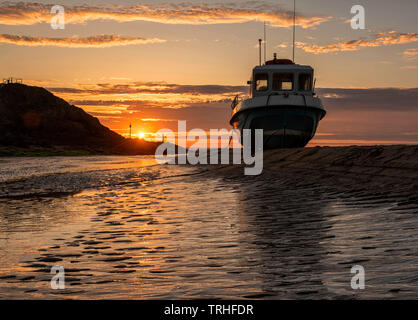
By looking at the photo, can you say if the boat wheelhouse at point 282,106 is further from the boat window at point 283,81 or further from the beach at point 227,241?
the beach at point 227,241

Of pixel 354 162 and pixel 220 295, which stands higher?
pixel 354 162

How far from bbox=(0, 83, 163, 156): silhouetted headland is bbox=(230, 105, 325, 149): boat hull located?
130768 mm

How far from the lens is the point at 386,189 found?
1123 cm

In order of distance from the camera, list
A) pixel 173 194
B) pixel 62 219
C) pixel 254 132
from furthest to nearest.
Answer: pixel 254 132 < pixel 173 194 < pixel 62 219

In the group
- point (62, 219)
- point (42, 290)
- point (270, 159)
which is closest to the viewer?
point (42, 290)

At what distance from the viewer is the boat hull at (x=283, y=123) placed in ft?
97.2

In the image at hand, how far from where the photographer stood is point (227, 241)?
6.89m

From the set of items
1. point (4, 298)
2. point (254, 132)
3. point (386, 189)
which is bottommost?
point (4, 298)

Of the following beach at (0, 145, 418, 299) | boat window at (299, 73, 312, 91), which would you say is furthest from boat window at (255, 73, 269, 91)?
beach at (0, 145, 418, 299)

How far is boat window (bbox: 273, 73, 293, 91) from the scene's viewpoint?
3180cm

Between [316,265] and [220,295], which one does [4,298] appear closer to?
[220,295]

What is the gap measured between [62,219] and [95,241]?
2812mm
